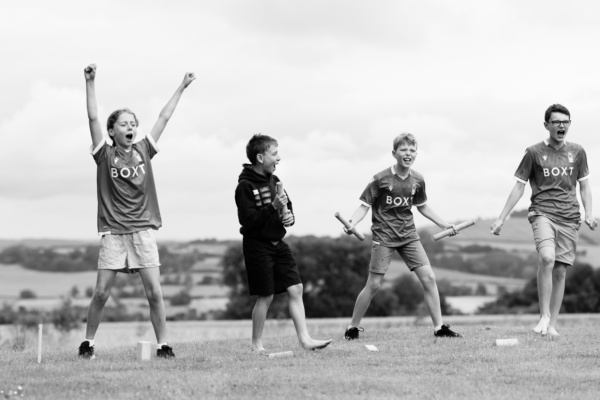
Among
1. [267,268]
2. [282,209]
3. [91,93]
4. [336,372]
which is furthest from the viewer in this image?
[267,268]

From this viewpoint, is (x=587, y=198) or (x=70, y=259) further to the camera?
(x=70, y=259)

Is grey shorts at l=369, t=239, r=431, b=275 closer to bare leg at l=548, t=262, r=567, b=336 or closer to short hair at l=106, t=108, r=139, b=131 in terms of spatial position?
bare leg at l=548, t=262, r=567, b=336

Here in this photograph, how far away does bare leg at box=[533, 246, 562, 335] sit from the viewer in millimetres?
12375

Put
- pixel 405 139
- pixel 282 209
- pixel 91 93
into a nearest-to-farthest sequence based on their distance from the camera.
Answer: pixel 91 93 < pixel 282 209 < pixel 405 139

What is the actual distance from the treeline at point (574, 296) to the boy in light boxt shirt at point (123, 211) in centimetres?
4270

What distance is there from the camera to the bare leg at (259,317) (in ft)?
35.1

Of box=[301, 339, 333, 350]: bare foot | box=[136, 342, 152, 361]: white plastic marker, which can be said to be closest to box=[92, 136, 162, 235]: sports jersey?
box=[136, 342, 152, 361]: white plastic marker

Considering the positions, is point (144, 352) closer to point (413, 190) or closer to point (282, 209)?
point (282, 209)

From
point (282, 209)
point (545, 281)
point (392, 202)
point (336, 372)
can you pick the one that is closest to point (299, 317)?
point (282, 209)

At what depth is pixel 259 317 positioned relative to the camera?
1077 centimetres

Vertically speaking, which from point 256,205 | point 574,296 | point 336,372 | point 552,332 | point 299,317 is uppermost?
point 574,296

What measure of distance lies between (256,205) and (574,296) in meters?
48.5

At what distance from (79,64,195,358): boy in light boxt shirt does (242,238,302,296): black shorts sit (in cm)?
101

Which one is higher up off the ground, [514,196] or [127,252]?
[514,196]
